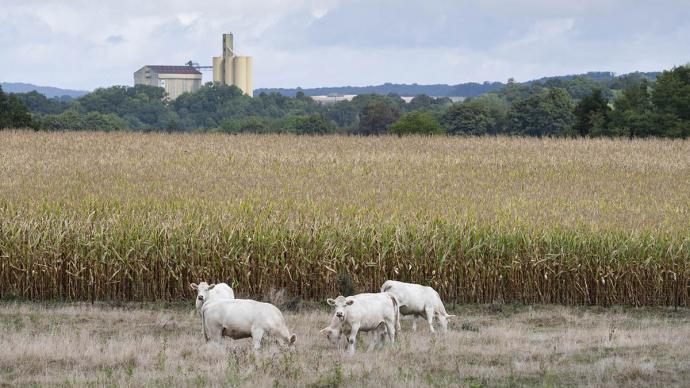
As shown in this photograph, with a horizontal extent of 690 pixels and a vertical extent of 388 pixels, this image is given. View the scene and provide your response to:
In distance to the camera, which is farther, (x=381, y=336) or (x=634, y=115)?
(x=634, y=115)

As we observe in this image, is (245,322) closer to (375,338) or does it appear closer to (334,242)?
(375,338)

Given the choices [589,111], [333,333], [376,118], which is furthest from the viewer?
[376,118]

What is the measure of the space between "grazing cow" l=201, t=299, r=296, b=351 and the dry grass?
0.69 ft

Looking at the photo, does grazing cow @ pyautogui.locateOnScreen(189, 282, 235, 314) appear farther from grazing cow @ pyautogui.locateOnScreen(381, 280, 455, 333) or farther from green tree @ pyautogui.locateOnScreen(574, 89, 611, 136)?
green tree @ pyautogui.locateOnScreen(574, 89, 611, 136)

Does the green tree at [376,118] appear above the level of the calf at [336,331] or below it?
below

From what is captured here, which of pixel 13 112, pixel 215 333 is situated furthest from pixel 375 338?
pixel 13 112

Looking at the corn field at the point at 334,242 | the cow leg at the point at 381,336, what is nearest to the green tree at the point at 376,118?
the corn field at the point at 334,242

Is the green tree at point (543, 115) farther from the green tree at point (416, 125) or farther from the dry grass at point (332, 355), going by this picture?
the dry grass at point (332, 355)

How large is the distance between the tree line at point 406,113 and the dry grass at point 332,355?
5635cm

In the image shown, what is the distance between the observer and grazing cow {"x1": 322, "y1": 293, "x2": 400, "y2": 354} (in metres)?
15.3

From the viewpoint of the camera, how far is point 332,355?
15.1 meters

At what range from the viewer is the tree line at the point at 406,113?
83.3 metres

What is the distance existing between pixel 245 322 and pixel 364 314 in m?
1.72

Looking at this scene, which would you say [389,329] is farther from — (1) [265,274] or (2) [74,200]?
(2) [74,200]
